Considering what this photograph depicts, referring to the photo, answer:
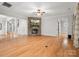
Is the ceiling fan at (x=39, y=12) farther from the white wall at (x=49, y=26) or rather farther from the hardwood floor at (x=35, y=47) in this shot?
the hardwood floor at (x=35, y=47)

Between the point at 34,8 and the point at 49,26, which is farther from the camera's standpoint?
the point at 49,26

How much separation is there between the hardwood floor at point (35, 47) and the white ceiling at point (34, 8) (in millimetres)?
485

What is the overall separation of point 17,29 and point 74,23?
1126 millimetres

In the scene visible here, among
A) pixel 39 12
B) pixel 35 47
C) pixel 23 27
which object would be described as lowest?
pixel 35 47

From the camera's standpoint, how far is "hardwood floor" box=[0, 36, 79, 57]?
125 inches

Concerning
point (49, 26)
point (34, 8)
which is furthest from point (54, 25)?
point (34, 8)

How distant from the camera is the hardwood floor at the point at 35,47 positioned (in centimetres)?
317

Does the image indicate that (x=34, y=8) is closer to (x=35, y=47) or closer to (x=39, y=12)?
(x=39, y=12)

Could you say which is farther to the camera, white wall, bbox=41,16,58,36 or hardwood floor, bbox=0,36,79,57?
white wall, bbox=41,16,58,36

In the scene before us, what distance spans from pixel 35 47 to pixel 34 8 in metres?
0.77

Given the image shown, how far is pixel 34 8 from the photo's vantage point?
320 centimetres

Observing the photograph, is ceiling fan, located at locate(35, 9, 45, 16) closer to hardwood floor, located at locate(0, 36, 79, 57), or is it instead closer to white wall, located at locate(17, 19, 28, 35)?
white wall, located at locate(17, 19, 28, 35)

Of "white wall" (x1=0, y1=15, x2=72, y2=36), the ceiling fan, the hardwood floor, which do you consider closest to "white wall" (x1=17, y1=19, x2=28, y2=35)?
"white wall" (x1=0, y1=15, x2=72, y2=36)

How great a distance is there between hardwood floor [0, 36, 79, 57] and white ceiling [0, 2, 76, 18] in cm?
49
